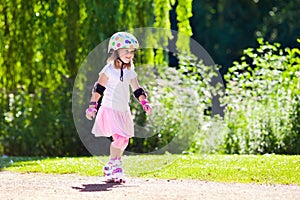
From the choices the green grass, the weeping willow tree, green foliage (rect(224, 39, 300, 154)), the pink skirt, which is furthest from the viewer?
the weeping willow tree

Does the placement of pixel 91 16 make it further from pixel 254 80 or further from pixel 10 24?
pixel 254 80

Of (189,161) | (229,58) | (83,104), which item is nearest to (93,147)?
(83,104)

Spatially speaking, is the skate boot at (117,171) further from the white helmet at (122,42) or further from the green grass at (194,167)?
the white helmet at (122,42)

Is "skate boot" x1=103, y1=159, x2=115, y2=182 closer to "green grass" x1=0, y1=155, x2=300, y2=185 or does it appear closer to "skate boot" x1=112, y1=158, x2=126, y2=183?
"skate boot" x1=112, y1=158, x2=126, y2=183

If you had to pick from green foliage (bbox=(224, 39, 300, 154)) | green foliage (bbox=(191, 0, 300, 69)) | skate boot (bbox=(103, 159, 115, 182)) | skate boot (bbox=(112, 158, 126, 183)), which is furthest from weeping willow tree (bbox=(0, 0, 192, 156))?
green foliage (bbox=(191, 0, 300, 69))

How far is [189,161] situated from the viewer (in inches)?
368

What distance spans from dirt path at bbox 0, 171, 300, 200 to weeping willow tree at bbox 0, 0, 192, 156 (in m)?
4.01

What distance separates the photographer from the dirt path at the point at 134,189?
6.63m

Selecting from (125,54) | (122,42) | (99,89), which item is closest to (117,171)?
(99,89)

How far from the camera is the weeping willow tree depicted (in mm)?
12039

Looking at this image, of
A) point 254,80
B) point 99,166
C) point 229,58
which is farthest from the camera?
point 229,58

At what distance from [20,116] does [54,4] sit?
1.87 m

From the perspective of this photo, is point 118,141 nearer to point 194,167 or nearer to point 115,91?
point 115,91

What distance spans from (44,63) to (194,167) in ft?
14.0
